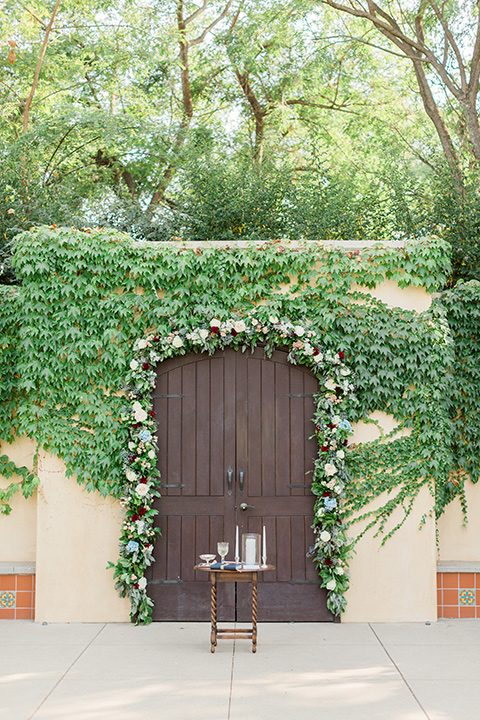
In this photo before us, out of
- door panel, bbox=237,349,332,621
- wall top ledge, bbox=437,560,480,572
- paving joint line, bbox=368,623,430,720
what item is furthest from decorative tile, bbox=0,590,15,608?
wall top ledge, bbox=437,560,480,572

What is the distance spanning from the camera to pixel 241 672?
450 centimetres

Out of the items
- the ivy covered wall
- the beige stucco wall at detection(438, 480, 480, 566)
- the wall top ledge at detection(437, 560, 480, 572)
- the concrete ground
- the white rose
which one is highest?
the ivy covered wall

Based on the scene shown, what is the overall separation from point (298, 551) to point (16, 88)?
10.0 metres

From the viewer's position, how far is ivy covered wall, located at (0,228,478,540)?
5.93m

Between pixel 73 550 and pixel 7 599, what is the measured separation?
2.50 feet

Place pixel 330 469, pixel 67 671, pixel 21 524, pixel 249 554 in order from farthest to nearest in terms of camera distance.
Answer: pixel 21 524 < pixel 330 469 < pixel 249 554 < pixel 67 671

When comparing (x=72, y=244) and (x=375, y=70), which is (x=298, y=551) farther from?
(x=375, y=70)

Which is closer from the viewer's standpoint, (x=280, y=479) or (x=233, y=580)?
(x=233, y=580)

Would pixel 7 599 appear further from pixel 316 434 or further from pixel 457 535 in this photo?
pixel 457 535

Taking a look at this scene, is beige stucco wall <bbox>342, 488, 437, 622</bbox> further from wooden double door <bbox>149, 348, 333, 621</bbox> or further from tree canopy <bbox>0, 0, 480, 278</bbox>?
tree canopy <bbox>0, 0, 480, 278</bbox>

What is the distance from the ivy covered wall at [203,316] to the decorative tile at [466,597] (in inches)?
37.8

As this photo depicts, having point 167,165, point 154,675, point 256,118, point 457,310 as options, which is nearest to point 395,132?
point 256,118

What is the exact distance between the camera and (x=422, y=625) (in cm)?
575

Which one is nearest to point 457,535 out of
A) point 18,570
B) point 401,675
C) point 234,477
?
point 234,477
